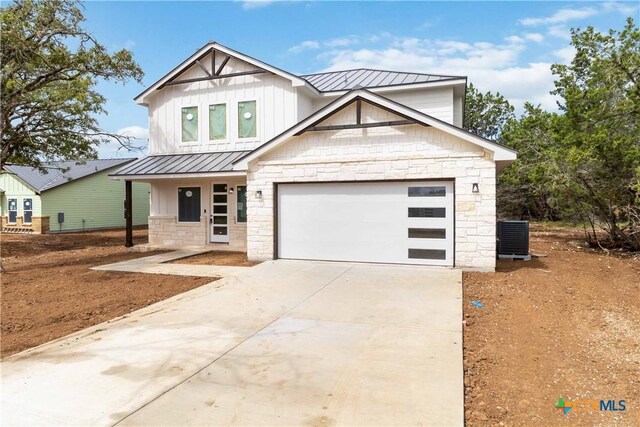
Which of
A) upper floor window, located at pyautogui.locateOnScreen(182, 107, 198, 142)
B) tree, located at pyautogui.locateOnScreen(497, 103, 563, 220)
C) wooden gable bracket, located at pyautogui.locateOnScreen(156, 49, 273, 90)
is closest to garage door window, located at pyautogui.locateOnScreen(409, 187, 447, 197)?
tree, located at pyautogui.locateOnScreen(497, 103, 563, 220)

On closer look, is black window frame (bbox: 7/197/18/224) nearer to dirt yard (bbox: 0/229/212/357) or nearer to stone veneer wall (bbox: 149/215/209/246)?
dirt yard (bbox: 0/229/212/357)

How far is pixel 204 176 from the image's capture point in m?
12.8

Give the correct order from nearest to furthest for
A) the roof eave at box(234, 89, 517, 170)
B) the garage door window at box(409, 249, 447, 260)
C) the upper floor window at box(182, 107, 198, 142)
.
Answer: the roof eave at box(234, 89, 517, 170) < the garage door window at box(409, 249, 447, 260) < the upper floor window at box(182, 107, 198, 142)

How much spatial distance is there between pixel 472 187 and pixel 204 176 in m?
8.12

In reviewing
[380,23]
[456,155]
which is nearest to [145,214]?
[380,23]

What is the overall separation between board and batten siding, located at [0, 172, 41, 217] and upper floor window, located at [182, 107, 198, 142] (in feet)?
44.5

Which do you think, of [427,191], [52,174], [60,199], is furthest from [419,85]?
[52,174]

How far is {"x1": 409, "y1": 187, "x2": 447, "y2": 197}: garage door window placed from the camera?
9891mm

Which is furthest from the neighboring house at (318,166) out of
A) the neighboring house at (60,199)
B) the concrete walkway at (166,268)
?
the neighboring house at (60,199)

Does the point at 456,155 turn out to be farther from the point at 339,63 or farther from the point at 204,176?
the point at 339,63

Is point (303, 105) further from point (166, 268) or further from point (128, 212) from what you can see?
point (128, 212)

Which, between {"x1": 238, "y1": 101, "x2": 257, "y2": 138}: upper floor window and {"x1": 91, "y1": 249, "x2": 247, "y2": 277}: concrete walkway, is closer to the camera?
{"x1": 91, "y1": 249, "x2": 247, "y2": 277}: concrete walkway

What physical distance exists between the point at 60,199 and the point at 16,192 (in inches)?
112

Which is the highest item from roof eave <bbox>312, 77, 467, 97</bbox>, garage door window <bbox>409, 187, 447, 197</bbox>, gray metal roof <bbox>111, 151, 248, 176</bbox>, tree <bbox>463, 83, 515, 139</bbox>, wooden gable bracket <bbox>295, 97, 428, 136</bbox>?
tree <bbox>463, 83, 515, 139</bbox>
